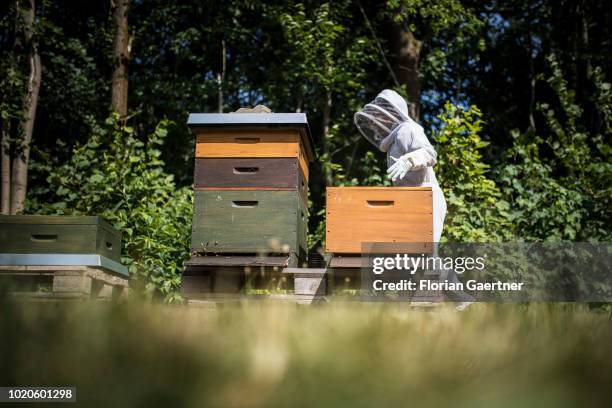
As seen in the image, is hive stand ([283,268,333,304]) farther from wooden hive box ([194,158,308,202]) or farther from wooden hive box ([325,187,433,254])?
wooden hive box ([194,158,308,202])

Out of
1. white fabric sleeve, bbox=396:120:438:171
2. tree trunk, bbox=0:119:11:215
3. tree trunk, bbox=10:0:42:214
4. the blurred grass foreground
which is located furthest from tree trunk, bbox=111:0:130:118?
the blurred grass foreground

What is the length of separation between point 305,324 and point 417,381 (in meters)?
0.30

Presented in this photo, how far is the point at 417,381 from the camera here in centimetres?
93

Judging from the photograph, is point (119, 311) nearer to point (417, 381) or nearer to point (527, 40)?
point (417, 381)

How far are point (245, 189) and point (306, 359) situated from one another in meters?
3.27

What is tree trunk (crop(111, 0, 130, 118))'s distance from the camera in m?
8.40

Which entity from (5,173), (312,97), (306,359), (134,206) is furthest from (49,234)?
(312,97)

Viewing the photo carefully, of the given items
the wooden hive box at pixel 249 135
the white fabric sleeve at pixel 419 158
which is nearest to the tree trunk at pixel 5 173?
the wooden hive box at pixel 249 135

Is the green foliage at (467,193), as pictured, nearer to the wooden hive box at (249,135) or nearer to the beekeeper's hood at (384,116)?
the beekeeper's hood at (384,116)

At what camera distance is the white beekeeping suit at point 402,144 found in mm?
4406

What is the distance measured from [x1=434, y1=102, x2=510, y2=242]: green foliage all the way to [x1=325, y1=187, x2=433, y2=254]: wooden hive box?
9.83 ft

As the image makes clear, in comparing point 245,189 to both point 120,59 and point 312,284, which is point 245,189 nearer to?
point 312,284

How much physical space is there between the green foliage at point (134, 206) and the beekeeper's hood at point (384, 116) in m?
2.58

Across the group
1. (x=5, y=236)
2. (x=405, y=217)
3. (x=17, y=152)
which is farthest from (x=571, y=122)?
(x=17, y=152)
